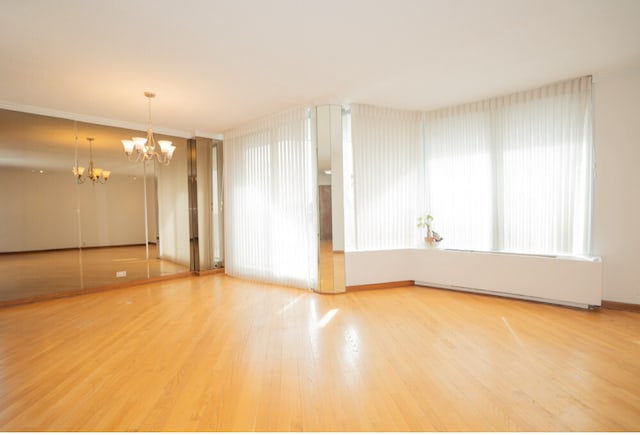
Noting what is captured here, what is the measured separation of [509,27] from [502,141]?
2.20 meters

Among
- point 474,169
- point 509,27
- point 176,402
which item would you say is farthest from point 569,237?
point 176,402

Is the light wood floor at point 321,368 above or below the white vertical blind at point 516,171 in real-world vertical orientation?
below

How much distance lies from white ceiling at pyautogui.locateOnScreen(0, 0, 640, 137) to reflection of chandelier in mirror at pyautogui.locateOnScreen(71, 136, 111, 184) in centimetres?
88

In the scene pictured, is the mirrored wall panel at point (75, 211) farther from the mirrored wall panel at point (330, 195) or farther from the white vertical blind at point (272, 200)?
the mirrored wall panel at point (330, 195)

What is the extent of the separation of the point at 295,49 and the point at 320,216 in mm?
2457

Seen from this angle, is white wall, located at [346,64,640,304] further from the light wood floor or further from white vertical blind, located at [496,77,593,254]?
the light wood floor

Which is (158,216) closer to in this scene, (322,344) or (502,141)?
(322,344)

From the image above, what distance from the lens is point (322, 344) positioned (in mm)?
3023

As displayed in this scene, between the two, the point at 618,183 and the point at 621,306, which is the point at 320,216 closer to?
the point at 618,183

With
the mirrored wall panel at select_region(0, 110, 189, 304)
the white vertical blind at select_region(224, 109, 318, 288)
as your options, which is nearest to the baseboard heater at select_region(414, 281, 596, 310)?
the white vertical blind at select_region(224, 109, 318, 288)

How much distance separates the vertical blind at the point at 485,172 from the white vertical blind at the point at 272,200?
0.87 meters

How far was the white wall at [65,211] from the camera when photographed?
461 cm

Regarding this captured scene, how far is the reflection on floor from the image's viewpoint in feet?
14.9

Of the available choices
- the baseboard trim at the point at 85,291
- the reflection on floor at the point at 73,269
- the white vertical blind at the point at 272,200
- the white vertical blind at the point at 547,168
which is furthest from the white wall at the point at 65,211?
the white vertical blind at the point at 547,168
